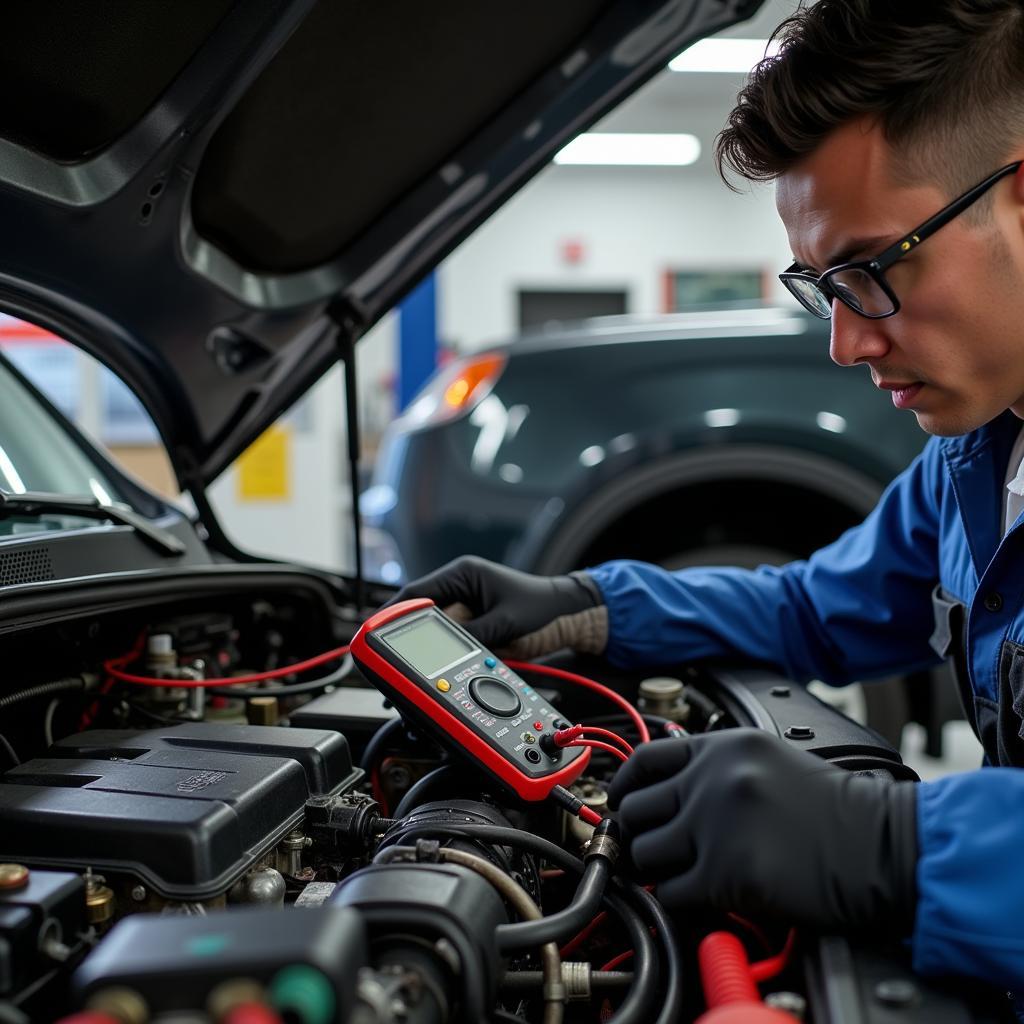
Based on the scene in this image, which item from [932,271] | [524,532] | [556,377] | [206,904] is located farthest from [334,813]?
[556,377]

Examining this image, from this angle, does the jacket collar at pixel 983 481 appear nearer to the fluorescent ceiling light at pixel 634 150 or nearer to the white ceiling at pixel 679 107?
the white ceiling at pixel 679 107

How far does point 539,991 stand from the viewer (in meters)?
0.73

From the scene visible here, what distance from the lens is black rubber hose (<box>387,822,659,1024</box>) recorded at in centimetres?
68

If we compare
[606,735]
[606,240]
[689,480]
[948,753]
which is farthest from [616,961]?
[606,240]

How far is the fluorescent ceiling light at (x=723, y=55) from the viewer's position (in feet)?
18.3

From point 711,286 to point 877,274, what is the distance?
7811mm

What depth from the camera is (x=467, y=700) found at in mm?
957

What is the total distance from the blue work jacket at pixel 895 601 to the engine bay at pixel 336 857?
118mm

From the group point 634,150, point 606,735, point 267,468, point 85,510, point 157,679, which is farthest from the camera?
point 634,150

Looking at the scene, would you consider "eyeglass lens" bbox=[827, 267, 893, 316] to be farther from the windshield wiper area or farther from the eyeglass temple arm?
the windshield wiper area

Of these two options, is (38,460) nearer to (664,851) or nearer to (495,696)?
(495,696)

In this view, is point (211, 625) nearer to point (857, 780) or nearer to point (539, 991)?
point (539, 991)

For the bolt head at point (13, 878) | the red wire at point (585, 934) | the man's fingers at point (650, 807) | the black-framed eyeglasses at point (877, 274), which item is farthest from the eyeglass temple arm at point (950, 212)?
the bolt head at point (13, 878)

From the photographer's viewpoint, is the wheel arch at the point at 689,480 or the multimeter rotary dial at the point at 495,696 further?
the wheel arch at the point at 689,480
